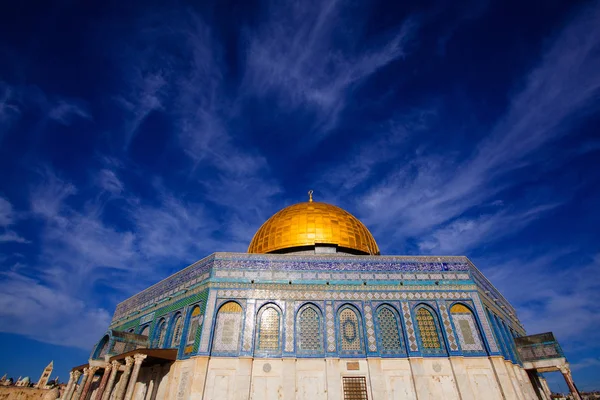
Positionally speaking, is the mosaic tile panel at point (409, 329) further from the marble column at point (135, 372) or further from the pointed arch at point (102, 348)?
the pointed arch at point (102, 348)

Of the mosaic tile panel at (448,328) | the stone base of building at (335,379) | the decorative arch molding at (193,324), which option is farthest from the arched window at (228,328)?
the mosaic tile panel at (448,328)

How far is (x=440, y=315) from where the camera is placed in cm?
Answer: 1350

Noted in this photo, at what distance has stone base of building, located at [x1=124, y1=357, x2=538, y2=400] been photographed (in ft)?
38.0

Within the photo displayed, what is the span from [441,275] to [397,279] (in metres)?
1.97

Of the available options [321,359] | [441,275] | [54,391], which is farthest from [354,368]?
[54,391]

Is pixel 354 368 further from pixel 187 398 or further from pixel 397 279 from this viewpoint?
pixel 187 398

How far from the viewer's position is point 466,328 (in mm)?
13219

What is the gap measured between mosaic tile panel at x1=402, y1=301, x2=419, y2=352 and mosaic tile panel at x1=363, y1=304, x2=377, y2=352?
1312 mm

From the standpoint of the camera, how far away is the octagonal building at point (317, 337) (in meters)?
11.8

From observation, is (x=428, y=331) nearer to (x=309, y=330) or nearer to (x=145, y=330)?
(x=309, y=330)

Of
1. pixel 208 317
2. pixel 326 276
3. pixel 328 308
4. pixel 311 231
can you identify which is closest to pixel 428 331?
pixel 328 308

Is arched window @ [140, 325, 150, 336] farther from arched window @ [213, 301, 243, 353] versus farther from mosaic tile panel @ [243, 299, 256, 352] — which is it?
mosaic tile panel @ [243, 299, 256, 352]

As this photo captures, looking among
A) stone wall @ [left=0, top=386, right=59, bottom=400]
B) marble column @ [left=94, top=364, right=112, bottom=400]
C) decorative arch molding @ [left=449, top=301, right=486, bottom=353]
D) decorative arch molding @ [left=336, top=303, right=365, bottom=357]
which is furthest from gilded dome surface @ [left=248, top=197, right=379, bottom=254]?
stone wall @ [left=0, top=386, right=59, bottom=400]

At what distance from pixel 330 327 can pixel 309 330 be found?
83cm
